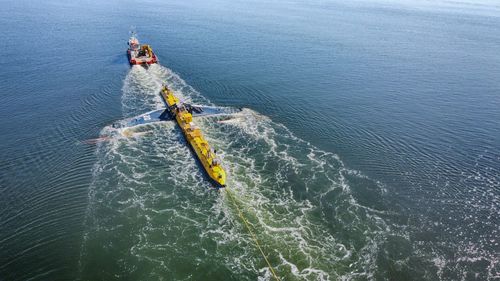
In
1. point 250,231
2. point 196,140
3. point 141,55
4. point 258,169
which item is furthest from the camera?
point 141,55

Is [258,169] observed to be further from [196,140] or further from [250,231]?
[250,231]

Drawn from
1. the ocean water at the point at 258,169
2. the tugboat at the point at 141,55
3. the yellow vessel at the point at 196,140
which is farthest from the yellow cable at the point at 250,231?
the tugboat at the point at 141,55

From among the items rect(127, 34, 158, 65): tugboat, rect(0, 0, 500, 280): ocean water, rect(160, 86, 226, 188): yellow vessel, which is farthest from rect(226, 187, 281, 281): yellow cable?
rect(127, 34, 158, 65): tugboat

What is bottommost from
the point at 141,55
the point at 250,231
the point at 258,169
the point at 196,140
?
the point at 250,231

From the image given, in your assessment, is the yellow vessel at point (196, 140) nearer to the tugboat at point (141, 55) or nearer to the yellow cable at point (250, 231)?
the yellow cable at point (250, 231)

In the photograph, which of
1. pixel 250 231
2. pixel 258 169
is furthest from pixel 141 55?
pixel 250 231

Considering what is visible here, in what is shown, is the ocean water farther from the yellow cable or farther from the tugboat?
the tugboat

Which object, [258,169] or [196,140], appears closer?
[258,169]
